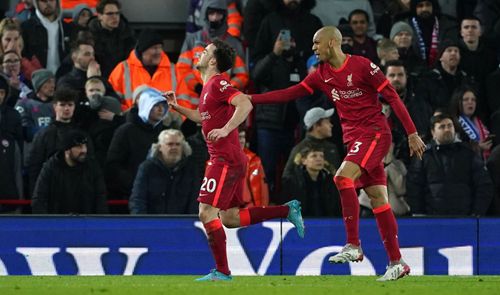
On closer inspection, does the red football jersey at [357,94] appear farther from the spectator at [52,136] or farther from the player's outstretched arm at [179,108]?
the spectator at [52,136]

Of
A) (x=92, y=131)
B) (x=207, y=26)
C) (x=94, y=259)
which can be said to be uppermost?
(x=207, y=26)

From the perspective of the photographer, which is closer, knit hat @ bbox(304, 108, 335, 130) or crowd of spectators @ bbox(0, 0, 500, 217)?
crowd of spectators @ bbox(0, 0, 500, 217)

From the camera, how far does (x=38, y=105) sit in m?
15.7

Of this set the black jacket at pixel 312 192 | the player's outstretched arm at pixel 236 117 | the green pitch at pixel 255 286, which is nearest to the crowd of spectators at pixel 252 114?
the black jacket at pixel 312 192

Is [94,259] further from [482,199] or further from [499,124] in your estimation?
[499,124]

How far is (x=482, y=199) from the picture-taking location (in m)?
14.8

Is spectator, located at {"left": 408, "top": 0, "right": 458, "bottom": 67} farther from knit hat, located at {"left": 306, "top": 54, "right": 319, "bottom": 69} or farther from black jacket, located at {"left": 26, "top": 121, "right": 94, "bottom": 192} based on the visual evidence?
black jacket, located at {"left": 26, "top": 121, "right": 94, "bottom": 192}

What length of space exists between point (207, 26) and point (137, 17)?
2.33 m

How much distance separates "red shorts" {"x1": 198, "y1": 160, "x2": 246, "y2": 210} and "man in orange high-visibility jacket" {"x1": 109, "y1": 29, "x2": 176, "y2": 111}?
16.2ft

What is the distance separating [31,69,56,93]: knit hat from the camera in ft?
51.9

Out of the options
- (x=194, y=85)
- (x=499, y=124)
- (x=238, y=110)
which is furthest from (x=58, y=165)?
(x=499, y=124)

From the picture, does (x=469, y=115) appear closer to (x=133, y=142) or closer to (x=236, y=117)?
(x=133, y=142)

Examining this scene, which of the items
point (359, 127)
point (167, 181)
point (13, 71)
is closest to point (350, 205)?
point (359, 127)

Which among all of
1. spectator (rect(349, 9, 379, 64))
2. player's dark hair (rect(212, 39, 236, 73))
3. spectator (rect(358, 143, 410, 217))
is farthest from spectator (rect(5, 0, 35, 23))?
player's dark hair (rect(212, 39, 236, 73))
